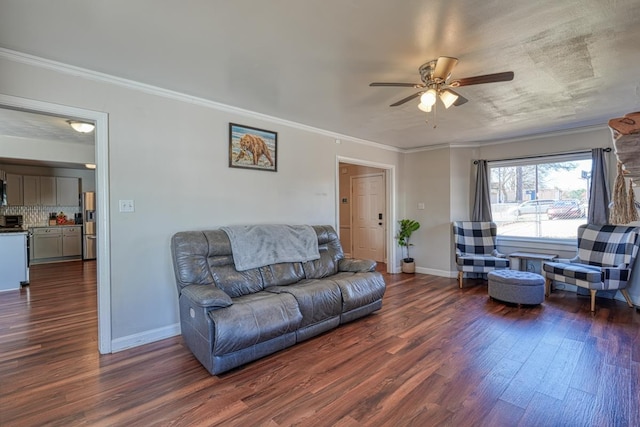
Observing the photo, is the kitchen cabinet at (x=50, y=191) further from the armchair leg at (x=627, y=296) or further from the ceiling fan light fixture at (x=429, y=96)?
the armchair leg at (x=627, y=296)

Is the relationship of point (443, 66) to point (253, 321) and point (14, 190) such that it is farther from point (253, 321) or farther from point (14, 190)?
point (14, 190)

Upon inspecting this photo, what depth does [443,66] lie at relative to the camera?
2.22m

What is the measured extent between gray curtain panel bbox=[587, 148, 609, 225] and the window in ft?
0.62

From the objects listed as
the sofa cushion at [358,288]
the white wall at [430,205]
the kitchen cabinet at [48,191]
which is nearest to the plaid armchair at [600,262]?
the white wall at [430,205]

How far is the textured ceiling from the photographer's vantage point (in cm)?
178

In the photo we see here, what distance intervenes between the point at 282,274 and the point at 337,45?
7.39 ft

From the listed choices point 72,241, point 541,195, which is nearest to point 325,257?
point 541,195

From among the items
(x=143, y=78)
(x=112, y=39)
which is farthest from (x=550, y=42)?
(x=143, y=78)

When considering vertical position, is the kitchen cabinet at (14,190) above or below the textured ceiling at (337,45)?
below

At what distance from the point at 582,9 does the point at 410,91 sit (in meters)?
1.43

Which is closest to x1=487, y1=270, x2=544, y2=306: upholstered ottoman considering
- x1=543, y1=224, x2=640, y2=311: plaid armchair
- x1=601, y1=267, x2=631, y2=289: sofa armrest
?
x1=543, y1=224, x2=640, y2=311: plaid armchair

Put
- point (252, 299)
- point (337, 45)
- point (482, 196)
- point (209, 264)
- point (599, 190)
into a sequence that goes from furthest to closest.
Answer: point (482, 196) → point (599, 190) → point (209, 264) → point (252, 299) → point (337, 45)

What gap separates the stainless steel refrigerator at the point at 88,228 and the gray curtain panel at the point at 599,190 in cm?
975

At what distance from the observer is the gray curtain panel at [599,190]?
4.23 meters
